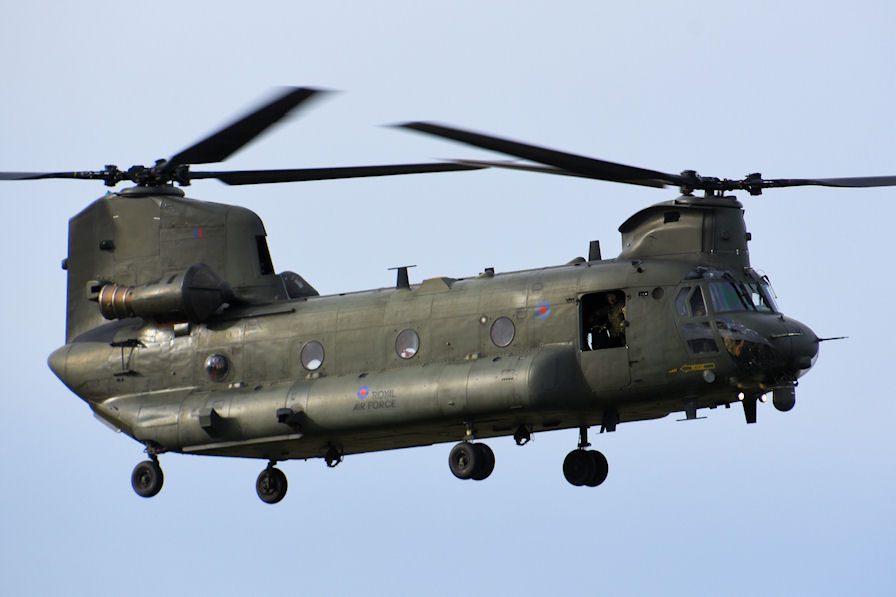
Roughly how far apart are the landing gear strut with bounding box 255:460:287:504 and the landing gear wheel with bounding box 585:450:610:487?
650 centimetres

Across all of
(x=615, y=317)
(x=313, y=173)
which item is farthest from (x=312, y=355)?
(x=615, y=317)

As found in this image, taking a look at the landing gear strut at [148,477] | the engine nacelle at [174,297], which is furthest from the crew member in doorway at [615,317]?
the landing gear strut at [148,477]

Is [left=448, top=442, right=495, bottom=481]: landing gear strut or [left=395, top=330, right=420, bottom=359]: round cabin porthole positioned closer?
[left=448, top=442, right=495, bottom=481]: landing gear strut

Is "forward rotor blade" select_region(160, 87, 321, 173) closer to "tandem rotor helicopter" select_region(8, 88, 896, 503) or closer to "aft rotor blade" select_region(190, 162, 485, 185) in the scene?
"tandem rotor helicopter" select_region(8, 88, 896, 503)

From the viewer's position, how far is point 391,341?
115 ft

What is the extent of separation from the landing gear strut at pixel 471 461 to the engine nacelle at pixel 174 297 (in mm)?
6546

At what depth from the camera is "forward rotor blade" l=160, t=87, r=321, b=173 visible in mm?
32781

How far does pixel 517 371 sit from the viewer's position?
108 feet

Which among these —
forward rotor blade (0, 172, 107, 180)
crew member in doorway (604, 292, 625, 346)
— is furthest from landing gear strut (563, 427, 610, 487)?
forward rotor blade (0, 172, 107, 180)

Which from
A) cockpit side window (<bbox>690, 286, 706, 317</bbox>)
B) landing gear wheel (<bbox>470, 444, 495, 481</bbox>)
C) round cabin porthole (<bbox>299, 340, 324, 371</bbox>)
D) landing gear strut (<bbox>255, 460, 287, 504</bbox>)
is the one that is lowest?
landing gear wheel (<bbox>470, 444, 495, 481</bbox>)

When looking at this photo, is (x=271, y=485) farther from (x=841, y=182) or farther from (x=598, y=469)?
(x=841, y=182)

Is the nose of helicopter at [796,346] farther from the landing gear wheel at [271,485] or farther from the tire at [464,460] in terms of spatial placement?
the landing gear wheel at [271,485]

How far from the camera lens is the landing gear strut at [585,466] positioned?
3516cm

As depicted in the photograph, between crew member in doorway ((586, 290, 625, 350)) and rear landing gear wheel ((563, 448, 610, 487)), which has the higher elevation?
crew member in doorway ((586, 290, 625, 350))
